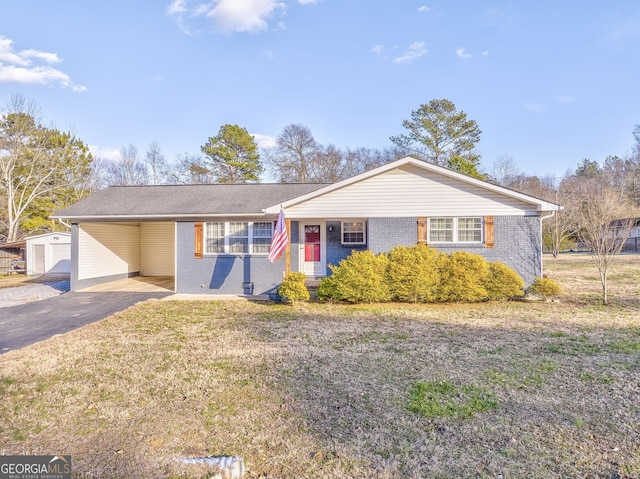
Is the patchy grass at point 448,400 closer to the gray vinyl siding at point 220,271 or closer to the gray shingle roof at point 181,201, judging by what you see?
the gray vinyl siding at point 220,271

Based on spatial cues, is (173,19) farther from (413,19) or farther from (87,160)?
(87,160)

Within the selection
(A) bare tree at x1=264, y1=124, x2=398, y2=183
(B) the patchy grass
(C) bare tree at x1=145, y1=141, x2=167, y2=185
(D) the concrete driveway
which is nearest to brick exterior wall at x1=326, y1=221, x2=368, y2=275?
(D) the concrete driveway

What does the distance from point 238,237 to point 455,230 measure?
23.0 feet

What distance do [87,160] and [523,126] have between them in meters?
32.4

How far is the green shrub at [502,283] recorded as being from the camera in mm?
9773

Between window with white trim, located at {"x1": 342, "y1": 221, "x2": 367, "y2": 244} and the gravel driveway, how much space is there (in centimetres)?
1015

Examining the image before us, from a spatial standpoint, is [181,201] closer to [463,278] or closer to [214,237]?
[214,237]

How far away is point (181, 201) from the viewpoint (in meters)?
12.9

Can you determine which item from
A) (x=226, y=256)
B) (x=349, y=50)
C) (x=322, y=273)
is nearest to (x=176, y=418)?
(x=226, y=256)

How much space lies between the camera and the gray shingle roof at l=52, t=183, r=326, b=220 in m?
11.8

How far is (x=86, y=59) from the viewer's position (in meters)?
15.6

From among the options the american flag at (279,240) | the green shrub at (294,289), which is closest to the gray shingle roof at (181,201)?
the american flag at (279,240)
